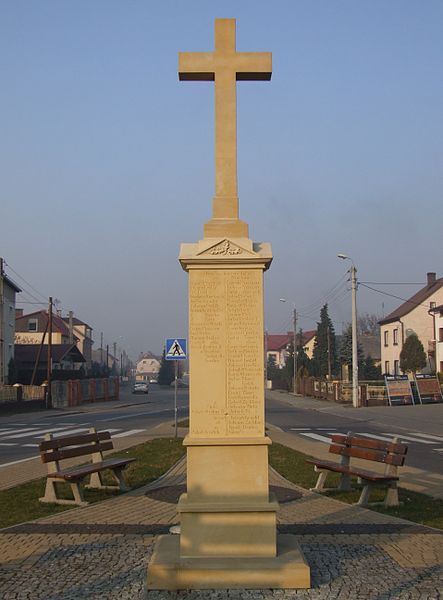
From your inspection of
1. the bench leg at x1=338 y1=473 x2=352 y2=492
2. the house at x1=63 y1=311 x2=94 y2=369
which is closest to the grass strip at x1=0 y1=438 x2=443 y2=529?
the bench leg at x1=338 y1=473 x2=352 y2=492

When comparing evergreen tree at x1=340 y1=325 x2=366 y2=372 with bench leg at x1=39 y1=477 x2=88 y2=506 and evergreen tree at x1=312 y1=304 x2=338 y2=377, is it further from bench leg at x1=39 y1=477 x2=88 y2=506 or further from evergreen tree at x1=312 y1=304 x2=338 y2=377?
bench leg at x1=39 y1=477 x2=88 y2=506

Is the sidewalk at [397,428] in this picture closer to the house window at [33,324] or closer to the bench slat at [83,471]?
the bench slat at [83,471]

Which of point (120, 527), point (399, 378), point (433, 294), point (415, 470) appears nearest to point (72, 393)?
point (399, 378)

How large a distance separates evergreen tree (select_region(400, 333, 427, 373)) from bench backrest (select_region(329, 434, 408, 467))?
43.3 metres

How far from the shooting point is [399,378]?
3806 cm

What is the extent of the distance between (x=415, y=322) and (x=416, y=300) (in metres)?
2.06

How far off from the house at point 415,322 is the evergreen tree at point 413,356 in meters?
3.50

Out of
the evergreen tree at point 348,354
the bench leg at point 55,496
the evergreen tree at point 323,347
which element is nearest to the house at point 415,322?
the evergreen tree at point 348,354

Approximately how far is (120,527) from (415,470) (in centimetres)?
693

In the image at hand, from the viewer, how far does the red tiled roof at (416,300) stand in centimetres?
5897

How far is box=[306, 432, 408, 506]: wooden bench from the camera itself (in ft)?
28.4

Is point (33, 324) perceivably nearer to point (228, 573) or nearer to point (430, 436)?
point (430, 436)

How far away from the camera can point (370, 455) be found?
9.16m

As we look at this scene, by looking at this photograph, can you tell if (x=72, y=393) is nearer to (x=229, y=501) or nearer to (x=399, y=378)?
(x=399, y=378)
